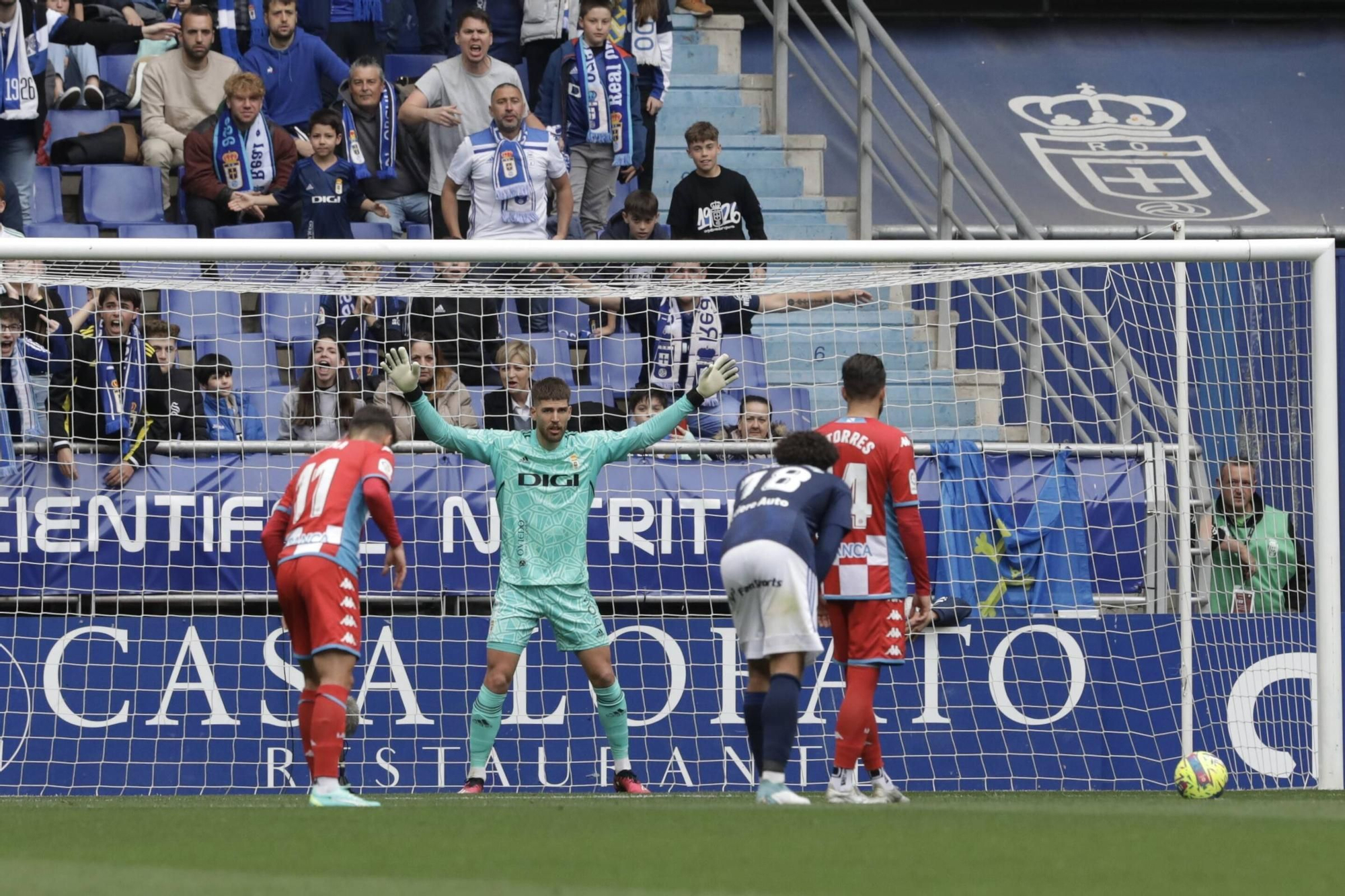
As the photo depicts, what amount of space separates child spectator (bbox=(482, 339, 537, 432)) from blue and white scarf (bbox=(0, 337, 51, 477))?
2.44 m

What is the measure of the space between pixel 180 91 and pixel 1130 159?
968cm

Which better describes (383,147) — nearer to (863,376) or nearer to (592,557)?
(592,557)

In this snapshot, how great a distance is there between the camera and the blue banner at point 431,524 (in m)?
10.2

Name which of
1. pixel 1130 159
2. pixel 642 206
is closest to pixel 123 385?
pixel 642 206

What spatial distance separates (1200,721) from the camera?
35.1ft

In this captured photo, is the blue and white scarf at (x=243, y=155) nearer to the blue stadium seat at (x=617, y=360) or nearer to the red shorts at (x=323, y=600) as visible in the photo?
the blue stadium seat at (x=617, y=360)

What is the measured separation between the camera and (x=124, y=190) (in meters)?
12.9

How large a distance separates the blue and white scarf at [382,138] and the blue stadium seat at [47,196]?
2000 mm

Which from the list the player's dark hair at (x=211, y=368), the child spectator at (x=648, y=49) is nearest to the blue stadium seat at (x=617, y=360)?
the player's dark hair at (x=211, y=368)

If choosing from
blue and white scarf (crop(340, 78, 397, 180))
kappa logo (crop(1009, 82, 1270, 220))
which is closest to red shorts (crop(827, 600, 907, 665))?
blue and white scarf (crop(340, 78, 397, 180))

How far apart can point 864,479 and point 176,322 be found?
199 inches

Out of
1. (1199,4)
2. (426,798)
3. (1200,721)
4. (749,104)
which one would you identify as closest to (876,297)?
(749,104)

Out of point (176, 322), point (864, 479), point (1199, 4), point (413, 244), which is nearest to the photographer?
point (864, 479)

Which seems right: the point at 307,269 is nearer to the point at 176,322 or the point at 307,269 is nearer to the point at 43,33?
the point at 176,322
